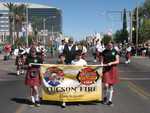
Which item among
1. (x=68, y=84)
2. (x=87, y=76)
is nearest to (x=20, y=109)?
(x=68, y=84)

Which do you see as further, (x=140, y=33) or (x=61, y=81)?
(x=140, y=33)

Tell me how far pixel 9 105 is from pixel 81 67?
85.1 inches

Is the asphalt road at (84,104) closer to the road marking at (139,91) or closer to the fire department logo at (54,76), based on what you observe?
the road marking at (139,91)

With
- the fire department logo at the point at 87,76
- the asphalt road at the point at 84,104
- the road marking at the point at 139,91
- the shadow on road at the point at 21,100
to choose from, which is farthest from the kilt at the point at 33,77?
the road marking at the point at 139,91

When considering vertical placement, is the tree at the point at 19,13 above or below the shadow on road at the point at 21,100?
above

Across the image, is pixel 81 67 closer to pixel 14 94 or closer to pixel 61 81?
pixel 61 81

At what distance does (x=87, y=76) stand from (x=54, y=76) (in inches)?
35.0

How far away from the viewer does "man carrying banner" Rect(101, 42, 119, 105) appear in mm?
15273

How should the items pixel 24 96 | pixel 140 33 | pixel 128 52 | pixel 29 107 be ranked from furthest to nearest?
pixel 140 33, pixel 128 52, pixel 24 96, pixel 29 107

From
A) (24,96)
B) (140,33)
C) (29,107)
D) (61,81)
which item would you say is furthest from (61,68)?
(140,33)

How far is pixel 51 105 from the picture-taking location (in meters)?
15.0

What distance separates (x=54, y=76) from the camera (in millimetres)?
15023

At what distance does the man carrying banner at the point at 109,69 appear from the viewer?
50.1 ft

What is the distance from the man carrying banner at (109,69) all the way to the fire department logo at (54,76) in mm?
1187
